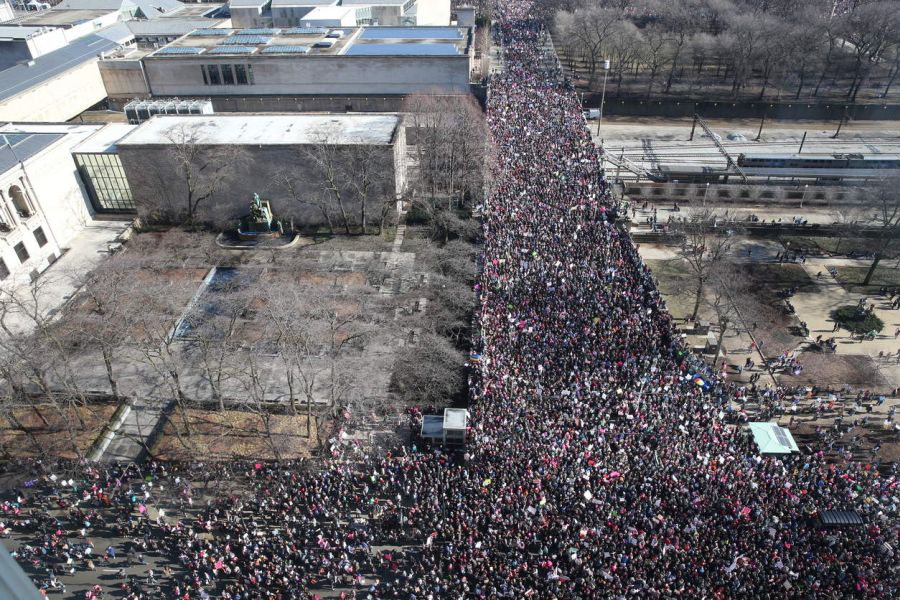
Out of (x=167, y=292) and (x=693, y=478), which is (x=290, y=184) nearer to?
(x=167, y=292)

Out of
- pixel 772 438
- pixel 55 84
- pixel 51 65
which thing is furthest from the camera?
pixel 51 65

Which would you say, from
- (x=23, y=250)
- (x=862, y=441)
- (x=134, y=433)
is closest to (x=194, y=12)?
(x=23, y=250)

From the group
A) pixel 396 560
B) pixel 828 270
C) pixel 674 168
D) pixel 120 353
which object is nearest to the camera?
pixel 396 560

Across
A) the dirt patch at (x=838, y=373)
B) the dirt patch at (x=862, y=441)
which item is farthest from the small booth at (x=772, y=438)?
the dirt patch at (x=838, y=373)

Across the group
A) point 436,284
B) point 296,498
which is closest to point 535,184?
point 436,284

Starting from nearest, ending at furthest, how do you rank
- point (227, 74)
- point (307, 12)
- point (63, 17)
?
1. point (227, 74)
2. point (307, 12)
3. point (63, 17)

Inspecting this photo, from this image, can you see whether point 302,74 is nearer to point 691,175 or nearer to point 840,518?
point 691,175
